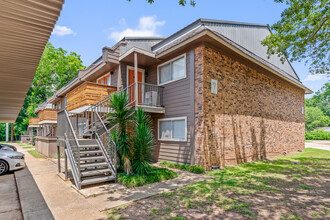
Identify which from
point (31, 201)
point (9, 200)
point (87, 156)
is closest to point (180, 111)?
point (87, 156)

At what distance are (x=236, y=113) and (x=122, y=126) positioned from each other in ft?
19.4

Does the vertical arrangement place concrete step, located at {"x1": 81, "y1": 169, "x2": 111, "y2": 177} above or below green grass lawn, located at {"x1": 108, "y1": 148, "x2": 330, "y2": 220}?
above

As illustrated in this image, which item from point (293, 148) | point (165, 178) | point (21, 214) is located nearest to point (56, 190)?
point (21, 214)

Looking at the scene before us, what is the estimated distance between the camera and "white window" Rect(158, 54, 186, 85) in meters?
9.24

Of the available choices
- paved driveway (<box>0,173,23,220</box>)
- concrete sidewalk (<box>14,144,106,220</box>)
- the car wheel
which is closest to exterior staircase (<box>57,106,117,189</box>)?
concrete sidewalk (<box>14,144,106,220</box>)

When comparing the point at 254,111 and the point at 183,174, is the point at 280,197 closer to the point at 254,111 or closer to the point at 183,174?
the point at 183,174

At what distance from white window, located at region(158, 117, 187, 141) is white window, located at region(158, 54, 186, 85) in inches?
79.5

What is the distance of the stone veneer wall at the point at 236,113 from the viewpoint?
8211 millimetres

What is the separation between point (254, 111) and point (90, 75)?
1066 cm

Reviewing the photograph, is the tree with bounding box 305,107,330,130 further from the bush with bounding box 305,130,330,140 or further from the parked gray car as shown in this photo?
the parked gray car

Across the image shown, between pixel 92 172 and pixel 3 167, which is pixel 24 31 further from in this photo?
pixel 3 167

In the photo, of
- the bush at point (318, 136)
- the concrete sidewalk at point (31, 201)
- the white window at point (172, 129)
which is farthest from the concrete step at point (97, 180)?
the bush at point (318, 136)

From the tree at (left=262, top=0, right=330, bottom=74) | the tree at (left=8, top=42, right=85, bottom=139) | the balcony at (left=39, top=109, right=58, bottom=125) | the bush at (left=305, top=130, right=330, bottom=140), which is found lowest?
the bush at (left=305, top=130, right=330, bottom=140)

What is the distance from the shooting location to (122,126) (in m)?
6.98
